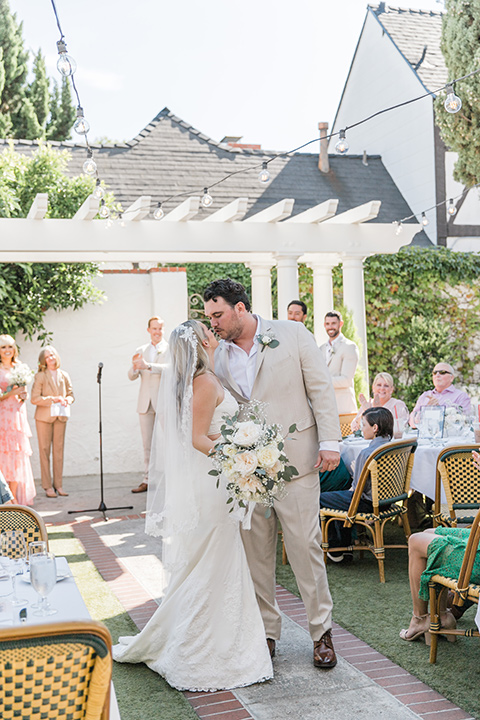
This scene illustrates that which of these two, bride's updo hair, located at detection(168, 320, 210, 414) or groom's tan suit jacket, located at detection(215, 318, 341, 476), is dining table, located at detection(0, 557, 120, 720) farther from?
groom's tan suit jacket, located at detection(215, 318, 341, 476)

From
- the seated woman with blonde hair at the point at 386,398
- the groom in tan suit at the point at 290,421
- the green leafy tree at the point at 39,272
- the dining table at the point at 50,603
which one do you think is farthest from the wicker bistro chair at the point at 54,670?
the green leafy tree at the point at 39,272

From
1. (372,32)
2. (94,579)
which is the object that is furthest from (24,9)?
(94,579)

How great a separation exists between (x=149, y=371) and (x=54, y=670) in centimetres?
756

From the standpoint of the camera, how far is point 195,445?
3.98 m

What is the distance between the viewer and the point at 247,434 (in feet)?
12.1

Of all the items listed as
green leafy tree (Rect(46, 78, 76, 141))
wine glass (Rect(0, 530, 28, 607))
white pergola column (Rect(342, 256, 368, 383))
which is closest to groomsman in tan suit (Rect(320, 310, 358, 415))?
white pergola column (Rect(342, 256, 368, 383))

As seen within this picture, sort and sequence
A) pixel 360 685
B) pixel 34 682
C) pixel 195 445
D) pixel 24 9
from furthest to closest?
1. pixel 24 9
2. pixel 195 445
3. pixel 360 685
4. pixel 34 682

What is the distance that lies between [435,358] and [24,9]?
1629cm

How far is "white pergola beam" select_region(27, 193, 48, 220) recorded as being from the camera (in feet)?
28.0

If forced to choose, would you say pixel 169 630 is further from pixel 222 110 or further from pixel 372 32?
pixel 222 110

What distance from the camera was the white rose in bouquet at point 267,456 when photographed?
3.67 meters

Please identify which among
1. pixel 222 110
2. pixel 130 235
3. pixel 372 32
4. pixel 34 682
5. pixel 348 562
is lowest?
pixel 348 562

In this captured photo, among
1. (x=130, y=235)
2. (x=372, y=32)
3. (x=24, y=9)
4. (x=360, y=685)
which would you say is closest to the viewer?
(x=360, y=685)

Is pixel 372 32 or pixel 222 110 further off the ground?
pixel 222 110
